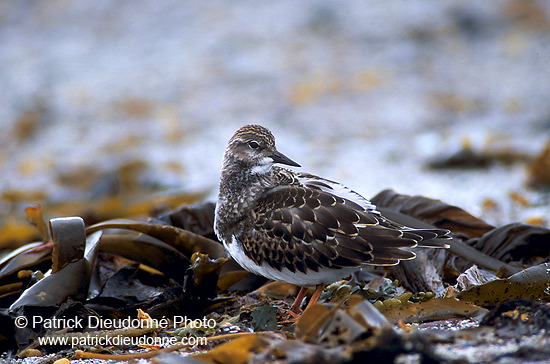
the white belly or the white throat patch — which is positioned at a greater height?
the white throat patch

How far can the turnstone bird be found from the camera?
263 cm

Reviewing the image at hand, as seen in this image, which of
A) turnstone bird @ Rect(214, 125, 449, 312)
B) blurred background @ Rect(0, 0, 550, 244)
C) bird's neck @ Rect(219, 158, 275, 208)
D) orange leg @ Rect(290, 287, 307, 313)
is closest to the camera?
turnstone bird @ Rect(214, 125, 449, 312)

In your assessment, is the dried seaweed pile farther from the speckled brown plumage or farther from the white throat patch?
the white throat patch

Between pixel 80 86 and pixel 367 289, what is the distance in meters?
5.73

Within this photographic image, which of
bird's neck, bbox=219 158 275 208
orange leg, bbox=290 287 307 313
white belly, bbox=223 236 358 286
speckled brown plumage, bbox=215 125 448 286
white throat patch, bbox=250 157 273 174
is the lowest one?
orange leg, bbox=290 287 307 313

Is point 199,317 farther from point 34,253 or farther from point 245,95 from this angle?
point 245,95

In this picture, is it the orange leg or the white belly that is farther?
the orange leg

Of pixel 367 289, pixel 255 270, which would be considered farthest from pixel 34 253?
pixel 367 289

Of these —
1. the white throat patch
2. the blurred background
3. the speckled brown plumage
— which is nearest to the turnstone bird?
the speckled brown plumage

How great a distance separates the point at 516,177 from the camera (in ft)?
16.5

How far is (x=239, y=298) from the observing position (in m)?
2.94

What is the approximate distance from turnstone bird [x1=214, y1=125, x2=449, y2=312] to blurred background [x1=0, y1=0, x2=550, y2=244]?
1722 mm

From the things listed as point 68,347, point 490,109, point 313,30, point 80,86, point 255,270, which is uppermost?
point 313,30

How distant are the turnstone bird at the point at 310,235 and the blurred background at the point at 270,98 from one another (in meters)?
1.72
